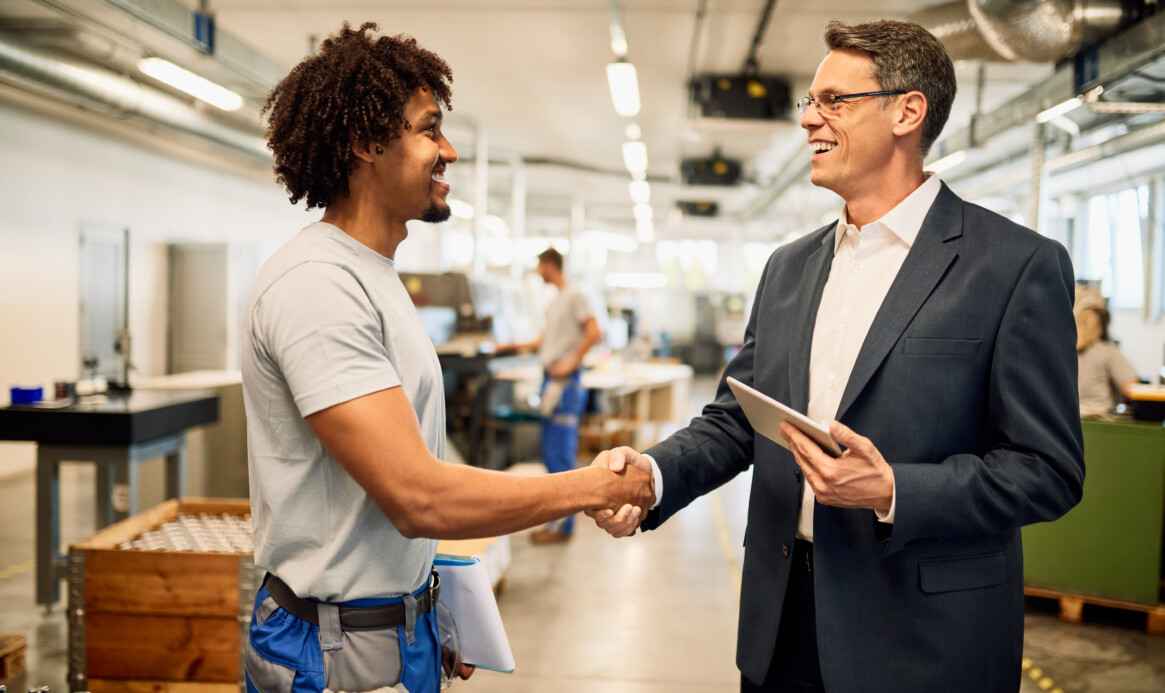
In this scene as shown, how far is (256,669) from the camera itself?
1.34 meters

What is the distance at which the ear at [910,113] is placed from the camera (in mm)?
1557

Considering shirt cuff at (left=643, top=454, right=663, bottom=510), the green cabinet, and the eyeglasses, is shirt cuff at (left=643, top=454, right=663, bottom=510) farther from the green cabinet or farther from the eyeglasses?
the green cabinet

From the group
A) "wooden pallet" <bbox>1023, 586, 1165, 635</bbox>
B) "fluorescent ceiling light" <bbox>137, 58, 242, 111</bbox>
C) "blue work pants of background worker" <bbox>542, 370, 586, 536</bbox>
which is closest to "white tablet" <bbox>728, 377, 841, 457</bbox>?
"wooden pallet" <bbox>1023, 586, 1165, 635</bbox>

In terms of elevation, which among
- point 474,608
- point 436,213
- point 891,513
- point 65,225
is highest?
point 65,225

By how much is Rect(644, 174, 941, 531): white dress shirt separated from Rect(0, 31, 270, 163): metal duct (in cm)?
615

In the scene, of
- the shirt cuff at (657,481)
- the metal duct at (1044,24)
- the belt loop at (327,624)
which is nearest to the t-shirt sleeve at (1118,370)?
the metal duct at (1044,24)

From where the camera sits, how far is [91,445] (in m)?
3.89

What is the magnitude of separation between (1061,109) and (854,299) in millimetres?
5639

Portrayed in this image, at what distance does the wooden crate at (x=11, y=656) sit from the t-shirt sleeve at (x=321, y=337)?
111 inches

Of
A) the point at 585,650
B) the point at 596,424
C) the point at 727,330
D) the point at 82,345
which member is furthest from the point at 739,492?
the point at 727,330

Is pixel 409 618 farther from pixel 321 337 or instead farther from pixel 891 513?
pixel 891 513

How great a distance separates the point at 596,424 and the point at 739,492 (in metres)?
1.76

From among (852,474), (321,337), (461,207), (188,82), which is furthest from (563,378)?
(461,207)

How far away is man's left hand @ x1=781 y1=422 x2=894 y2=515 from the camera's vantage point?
4.23ft
